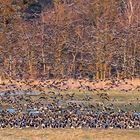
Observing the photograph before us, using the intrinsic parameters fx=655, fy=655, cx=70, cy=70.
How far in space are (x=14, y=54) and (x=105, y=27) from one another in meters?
6.31

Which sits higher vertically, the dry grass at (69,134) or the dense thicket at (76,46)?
the dense thicket at (76,46)

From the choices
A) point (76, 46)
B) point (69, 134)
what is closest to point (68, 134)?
point (69, 134)

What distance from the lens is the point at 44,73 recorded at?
1646 inches

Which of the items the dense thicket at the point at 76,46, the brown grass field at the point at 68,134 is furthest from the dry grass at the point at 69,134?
the dense thicket at the point at 76,46

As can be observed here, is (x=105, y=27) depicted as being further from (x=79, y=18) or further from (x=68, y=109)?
(x=68, y=109)

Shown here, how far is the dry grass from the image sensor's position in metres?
16.7

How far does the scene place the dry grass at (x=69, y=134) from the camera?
16.7 meters

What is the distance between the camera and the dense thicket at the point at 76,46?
4234 cm

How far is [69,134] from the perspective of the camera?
56.5ft

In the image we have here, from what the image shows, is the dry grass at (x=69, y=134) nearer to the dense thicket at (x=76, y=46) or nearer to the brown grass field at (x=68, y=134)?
the brown grass field at (x=68, y=134)

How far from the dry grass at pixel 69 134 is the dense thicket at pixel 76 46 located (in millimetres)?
22644

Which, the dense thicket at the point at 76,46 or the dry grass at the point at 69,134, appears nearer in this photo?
the dry grass at the point at 69,134

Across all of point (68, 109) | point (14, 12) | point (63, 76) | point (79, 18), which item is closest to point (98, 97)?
point (68, 109)

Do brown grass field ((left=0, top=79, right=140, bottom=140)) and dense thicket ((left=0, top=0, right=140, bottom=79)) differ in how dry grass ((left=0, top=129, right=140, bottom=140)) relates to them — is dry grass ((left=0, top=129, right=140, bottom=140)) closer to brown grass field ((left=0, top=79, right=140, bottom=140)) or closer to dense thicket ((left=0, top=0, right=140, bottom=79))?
brown grass field ((left=0, top=79, right=140, bottom=140))
